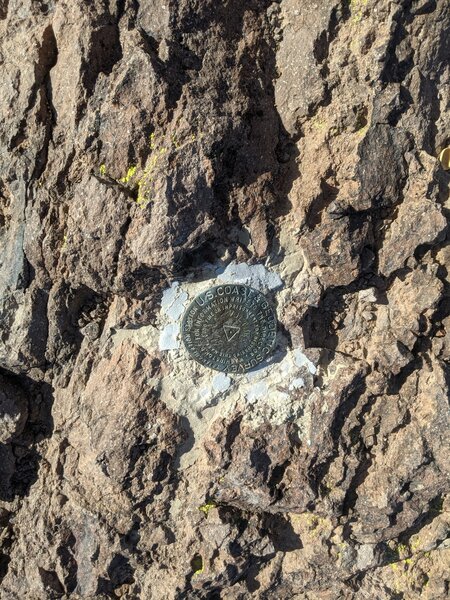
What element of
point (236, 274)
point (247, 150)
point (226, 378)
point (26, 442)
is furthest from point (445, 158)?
point (26, 442)

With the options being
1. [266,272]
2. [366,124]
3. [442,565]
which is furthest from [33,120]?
[442,565]

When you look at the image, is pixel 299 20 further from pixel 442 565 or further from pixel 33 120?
pixel 442 565

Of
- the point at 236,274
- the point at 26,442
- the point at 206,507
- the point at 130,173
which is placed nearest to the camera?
the point at 130,173

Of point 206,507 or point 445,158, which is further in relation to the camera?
point 206,507

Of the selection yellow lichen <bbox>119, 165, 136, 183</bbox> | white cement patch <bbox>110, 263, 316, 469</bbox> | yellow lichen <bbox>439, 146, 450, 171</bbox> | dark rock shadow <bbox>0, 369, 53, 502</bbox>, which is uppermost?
yellow lichen <bbox>439, 146, 450, 171</bbox>

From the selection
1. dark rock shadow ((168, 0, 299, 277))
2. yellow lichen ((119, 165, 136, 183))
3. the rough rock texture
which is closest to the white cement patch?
the rough rock texture

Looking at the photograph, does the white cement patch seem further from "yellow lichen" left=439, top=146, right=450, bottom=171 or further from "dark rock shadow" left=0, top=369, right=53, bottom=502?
"yellow lichen" left=439, top=146, right=450, bottom=171

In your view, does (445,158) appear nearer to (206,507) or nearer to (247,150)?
(247,150)

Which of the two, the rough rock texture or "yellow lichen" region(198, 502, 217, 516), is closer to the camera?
the rough rock texture

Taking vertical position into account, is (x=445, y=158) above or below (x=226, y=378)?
above
